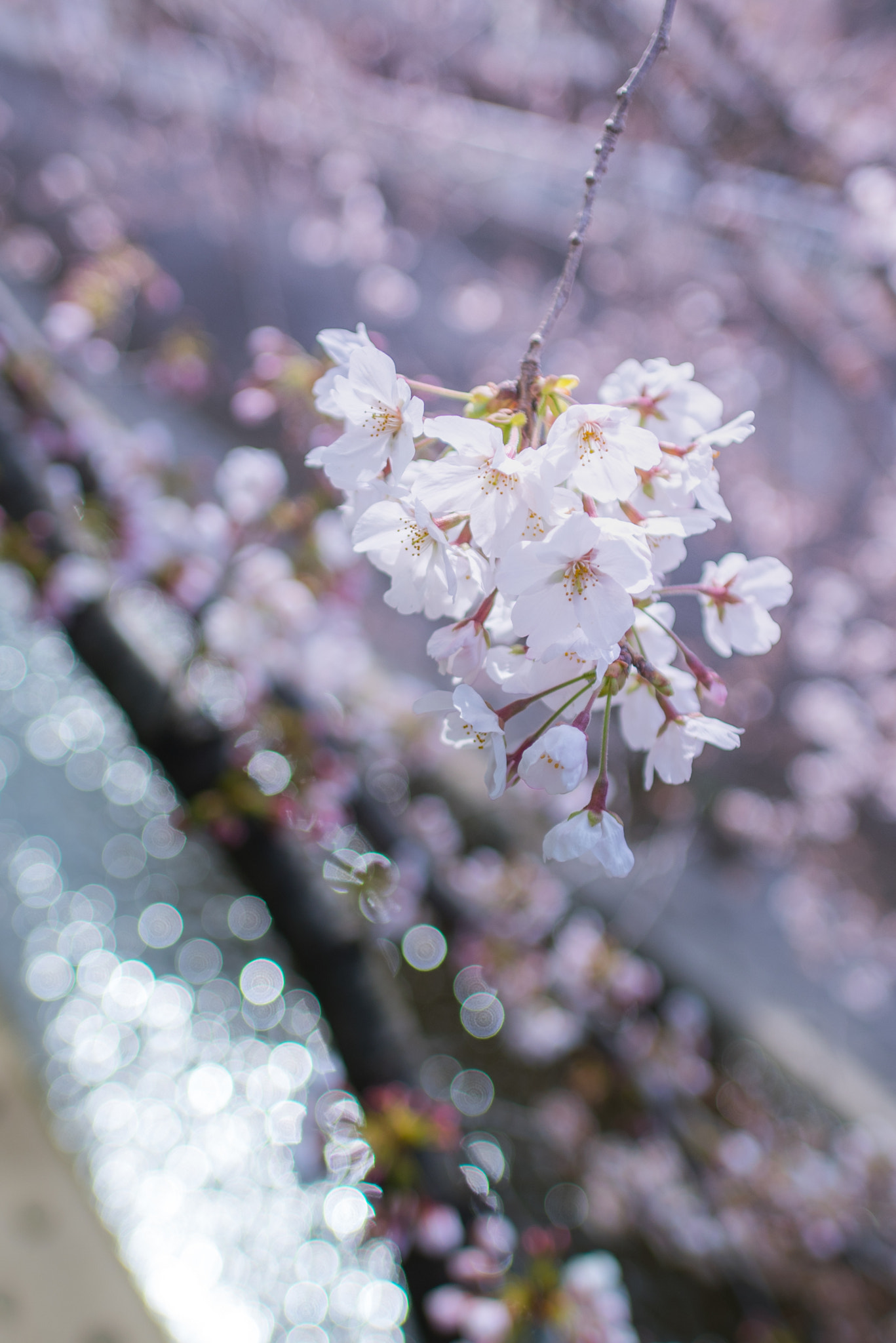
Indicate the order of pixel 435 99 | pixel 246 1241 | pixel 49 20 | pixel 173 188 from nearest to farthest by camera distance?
1. pixel 246 1241
2. pixel 49 20
3. pixel 435 99
4. pixel 173 188

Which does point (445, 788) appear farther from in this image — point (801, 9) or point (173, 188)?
point (801, 9)

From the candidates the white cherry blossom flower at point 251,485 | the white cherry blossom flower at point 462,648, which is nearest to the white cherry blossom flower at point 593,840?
the white cherry blossom flower at point 462,648

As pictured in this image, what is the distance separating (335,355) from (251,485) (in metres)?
0.97

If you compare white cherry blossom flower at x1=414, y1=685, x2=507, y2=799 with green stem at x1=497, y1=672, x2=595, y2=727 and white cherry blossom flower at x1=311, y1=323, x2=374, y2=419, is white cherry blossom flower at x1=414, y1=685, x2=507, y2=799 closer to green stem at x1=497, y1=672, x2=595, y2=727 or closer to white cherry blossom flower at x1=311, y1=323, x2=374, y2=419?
green stem at x1=497, y1=672, x2=595, y2=727

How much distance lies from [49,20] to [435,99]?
2.09 metres

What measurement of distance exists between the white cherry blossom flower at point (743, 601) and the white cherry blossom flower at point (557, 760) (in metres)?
0.22

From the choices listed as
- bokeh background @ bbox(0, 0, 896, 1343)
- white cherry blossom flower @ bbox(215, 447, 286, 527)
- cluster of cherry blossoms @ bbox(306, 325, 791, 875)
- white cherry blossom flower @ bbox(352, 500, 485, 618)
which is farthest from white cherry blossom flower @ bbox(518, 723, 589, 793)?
white cherry blossom flower @ bbox(215, 447, 286, 527)

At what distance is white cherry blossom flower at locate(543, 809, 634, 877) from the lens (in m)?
0.57

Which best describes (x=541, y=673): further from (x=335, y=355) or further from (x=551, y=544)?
(x=335, y=355)

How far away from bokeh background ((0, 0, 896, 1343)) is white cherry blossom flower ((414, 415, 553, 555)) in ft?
2.21

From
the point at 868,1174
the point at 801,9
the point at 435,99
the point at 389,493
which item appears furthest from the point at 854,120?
the point at 868,1174

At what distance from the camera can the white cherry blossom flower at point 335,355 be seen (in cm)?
60

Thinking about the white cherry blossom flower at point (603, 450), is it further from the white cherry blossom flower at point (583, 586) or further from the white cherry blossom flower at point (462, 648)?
the white cherry blossom flower at point (462, 648)

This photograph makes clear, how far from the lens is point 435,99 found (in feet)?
13.4
